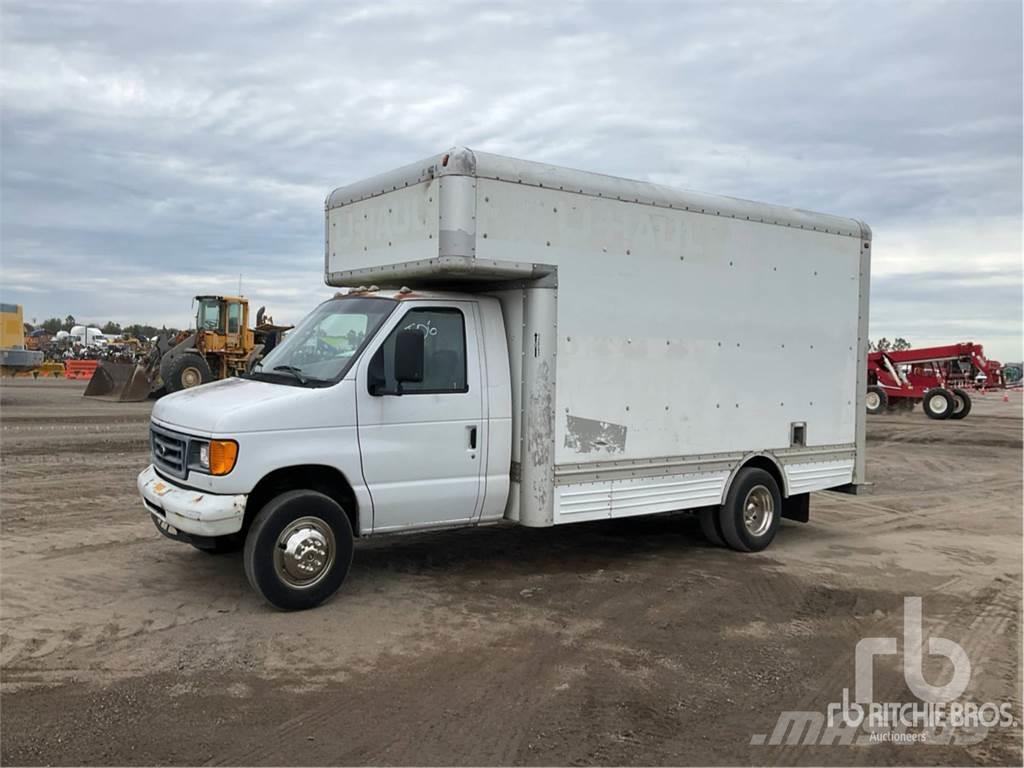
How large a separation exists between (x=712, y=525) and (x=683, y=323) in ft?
7.09

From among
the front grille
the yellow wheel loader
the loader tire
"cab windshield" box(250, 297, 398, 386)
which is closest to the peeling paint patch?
"cab windshield" box(250, 297, 398, 386)

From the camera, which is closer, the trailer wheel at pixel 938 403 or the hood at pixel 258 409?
the hood at pixel 258 409

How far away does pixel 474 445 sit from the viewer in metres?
6.86

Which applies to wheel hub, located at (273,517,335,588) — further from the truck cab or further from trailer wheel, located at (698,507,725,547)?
trailer wheel, located at (698,507,725,547)

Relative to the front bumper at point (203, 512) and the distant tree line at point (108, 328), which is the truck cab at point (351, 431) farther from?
the distant tree line at point (108, 328)

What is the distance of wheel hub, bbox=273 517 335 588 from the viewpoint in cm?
603

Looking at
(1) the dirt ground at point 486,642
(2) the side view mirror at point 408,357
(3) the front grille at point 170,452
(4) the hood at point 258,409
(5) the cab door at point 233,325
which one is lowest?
(1) the dirt ground at point 486,642

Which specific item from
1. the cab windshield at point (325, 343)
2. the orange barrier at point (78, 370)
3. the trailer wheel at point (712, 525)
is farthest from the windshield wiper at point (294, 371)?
the orange barrier at point (78, 370)

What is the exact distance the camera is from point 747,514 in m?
8.55

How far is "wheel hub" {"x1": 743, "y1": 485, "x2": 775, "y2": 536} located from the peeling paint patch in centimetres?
189

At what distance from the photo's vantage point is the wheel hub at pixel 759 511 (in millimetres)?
8555

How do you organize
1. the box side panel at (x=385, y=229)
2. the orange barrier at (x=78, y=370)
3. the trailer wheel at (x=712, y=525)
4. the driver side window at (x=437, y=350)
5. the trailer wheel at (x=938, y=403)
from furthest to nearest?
the orange barrier at (x=78, y=370) < the trailer wheel at (x=938, y=403) < the trailer wheel at (x=712, y=525) < the box side panel at (x=385, y=229) < the driver side window at (x=437, y=350)

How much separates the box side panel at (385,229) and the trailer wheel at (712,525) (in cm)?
402

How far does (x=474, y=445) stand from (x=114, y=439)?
11.5 meters
